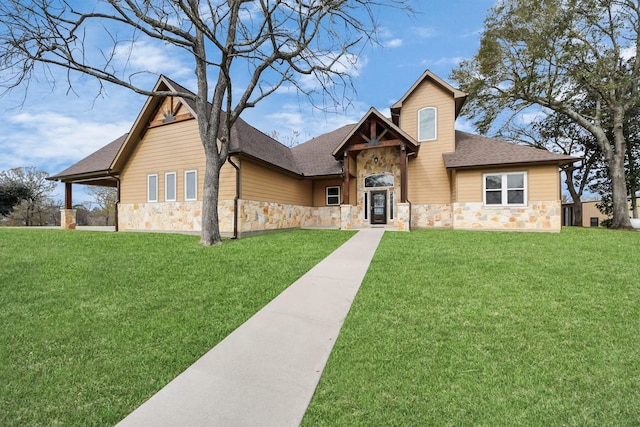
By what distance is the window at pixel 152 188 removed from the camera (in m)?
14.1

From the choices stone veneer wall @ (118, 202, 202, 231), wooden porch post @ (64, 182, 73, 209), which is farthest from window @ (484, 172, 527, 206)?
wooden porch post @ (64, 182, 73, 209)

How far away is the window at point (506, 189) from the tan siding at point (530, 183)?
0.62 feet

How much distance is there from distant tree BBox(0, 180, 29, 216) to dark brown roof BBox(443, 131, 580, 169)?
36.6 meters

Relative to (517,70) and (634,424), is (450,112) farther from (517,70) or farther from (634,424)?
(634,424)

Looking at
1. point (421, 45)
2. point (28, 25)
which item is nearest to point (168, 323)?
point (28, 25)

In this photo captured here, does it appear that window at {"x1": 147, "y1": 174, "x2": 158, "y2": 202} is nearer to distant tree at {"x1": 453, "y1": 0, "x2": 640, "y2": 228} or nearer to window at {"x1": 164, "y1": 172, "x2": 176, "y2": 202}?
window at {"x1": 164, "y1": 172, "x2": 176, "y2": 202}

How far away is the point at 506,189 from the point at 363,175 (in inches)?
277

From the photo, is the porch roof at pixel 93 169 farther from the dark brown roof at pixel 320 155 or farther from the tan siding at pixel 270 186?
the dark brown roof at pixel 320 155

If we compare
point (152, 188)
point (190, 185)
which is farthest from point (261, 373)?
point (152, 188)

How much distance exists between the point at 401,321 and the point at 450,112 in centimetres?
1416

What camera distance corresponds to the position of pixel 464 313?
4066mm

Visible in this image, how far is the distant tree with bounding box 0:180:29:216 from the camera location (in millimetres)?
26469

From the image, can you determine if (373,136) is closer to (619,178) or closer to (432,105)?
(432,105)

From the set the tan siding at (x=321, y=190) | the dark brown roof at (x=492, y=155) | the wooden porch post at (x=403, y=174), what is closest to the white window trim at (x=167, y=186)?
the tan siding at (x=321, y=190)
